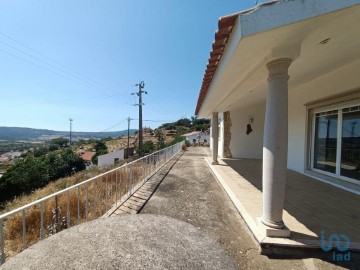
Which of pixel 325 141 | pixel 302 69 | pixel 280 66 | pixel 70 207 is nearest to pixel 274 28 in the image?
pixel 280 66

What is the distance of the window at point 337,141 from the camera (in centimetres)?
498

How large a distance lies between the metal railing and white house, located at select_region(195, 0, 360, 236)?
2709mm

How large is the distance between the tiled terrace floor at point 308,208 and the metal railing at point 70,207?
244cm

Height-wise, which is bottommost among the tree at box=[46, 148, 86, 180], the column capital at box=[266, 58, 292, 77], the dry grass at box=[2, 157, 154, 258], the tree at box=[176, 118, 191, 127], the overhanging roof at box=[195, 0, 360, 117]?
the tree at box=[46, 148, 86, 180]

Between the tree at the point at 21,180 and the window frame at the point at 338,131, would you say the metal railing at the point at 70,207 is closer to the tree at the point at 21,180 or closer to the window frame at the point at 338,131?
the window frame at the point at 338,131

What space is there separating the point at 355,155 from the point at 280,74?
3669 millimetres

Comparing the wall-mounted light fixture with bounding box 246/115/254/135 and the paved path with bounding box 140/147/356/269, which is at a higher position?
the wall-mounted light fixture with bounding box 246/115/254/135

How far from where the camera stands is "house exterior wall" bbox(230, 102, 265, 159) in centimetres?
1138

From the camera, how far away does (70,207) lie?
414 cm

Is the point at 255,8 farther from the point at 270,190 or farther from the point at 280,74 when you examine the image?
the point at 270,190

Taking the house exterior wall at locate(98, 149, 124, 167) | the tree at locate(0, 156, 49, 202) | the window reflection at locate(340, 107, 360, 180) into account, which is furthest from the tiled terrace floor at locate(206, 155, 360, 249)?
the house exterior wall at locate(98, 149, 124, 167)

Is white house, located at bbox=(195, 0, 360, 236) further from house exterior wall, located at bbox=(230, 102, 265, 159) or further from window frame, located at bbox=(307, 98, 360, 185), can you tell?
house exterior wall, located at bbox=(230, 102, 265, 159)

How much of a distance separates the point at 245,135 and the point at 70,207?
31.2 feet

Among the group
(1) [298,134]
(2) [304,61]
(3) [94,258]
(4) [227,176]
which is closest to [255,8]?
(2) [304,61]
